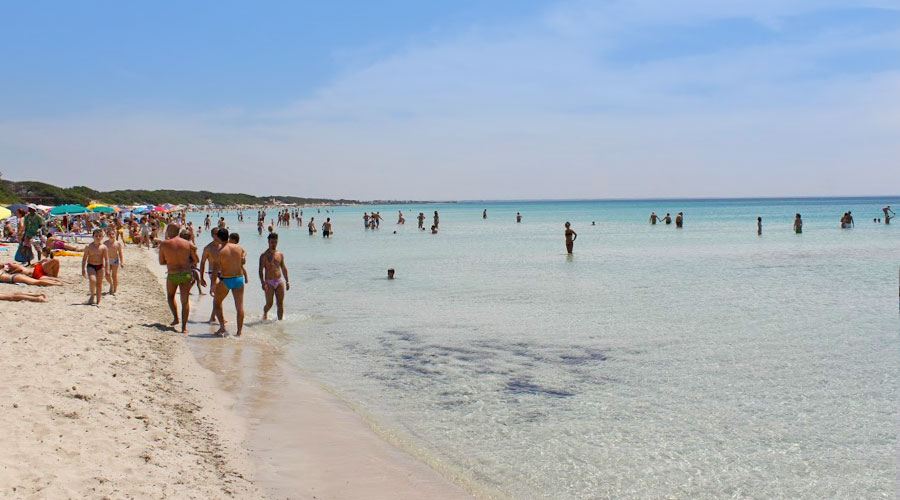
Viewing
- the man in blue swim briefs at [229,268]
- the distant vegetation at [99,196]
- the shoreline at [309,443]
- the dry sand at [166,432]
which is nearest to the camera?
the dry sand at [166,432]

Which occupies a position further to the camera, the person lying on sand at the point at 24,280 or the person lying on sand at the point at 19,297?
the person lying on sand at the point at 24,280

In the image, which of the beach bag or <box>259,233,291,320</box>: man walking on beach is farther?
the beach bag

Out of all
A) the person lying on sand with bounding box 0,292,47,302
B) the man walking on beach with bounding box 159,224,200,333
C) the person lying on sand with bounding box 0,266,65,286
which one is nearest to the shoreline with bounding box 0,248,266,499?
the man walking on beach with bounding box 159,224,200,333

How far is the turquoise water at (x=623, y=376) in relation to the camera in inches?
208

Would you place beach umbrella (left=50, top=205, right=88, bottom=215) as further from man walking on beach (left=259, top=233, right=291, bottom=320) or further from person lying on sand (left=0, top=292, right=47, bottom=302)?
man walking on beach (left=259, top=233, right=291, bottom=320)

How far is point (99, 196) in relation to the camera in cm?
9688

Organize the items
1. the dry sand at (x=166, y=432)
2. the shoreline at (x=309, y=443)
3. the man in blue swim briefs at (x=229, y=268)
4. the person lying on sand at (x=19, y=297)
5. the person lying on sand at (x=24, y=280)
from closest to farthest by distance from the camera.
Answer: the dry sand at (x=166, y=432) → the shoreline at (x=309, y=443) → the man in blue swim briefs at (x=229, y=268) → the person lying on sand at (x=19, y=297) → the person lying on sand at (x=24, y=280)

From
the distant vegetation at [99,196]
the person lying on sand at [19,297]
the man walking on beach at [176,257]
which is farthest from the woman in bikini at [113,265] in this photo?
the distant vegetation at [99,196]

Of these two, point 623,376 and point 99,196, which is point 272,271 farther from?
Answer: point 99,196

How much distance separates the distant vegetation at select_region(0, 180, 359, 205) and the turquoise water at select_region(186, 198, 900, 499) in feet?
161

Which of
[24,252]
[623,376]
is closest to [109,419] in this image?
[623,376]

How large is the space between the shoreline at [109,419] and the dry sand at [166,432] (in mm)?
12

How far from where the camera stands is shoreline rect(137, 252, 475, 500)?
484 centimetres

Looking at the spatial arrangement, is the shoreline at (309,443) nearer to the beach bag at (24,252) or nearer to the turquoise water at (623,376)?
the turquoise water at (623,376)
